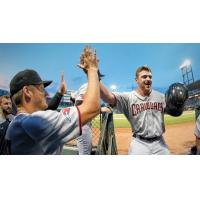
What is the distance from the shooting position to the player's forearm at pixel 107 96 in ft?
13.1

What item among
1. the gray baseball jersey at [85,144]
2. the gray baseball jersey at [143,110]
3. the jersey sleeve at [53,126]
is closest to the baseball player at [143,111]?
the gray baseball jersey at [143,110]

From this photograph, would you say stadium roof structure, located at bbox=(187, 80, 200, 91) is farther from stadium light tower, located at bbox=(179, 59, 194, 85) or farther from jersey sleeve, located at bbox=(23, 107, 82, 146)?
jersey sleeve, located at bbox=(23, 107, 82, 146)

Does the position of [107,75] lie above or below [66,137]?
above

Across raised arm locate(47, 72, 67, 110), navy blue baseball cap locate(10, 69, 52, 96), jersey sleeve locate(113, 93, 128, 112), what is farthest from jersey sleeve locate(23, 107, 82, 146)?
jersey sleeve locate(113, 93, 128, 112)

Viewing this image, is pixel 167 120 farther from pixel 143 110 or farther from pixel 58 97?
pixel 58 97

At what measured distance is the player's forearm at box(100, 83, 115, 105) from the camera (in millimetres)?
3991

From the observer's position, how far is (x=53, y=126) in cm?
275

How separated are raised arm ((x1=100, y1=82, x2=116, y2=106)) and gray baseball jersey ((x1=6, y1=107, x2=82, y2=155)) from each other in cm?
121
